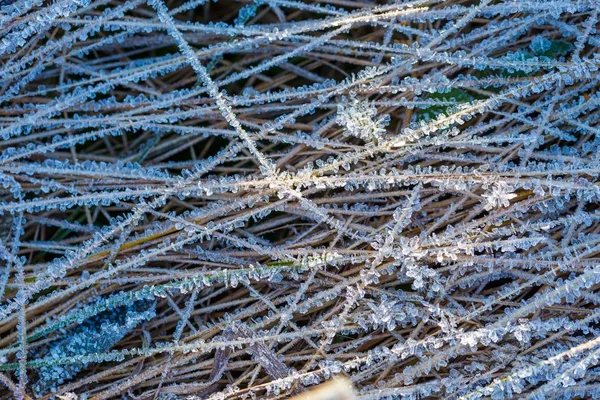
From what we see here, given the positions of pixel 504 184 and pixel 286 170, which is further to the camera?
pixel 286 170

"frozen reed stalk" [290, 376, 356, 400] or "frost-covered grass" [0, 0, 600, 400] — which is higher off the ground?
"frost-covered grass" [0, 0, 600, 400]

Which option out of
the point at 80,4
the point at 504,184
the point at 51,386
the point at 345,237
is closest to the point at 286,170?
the point at 345,237

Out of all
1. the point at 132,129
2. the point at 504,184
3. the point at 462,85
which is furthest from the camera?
the point at 132,129

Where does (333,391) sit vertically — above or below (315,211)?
below

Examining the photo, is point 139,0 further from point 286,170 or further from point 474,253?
point 474,253

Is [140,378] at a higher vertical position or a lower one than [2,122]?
lower

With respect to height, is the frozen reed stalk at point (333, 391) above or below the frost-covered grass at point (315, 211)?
below

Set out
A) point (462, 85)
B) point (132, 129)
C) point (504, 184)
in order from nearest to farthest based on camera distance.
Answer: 1. point (504, 184)
2. point (462, 85)
3. point (132, 129)

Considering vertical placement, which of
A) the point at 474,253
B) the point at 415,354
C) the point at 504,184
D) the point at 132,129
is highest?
the point at 132,129
